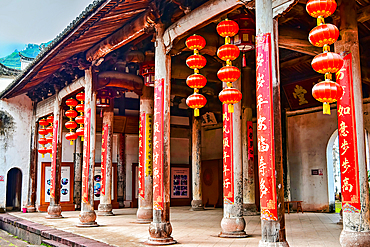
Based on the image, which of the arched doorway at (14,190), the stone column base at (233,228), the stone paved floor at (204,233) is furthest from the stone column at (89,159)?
the arched doorway at (14,190)

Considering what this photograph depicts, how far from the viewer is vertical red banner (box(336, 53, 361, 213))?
5.39m

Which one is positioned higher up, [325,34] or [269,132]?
[325,34]

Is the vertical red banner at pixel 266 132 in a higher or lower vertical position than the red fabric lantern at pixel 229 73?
lower

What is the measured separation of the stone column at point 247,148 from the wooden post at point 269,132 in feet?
20.6

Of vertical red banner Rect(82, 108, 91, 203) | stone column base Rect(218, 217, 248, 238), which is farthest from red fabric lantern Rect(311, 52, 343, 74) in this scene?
vertical red banner Rect(82, 108, 91, 203)

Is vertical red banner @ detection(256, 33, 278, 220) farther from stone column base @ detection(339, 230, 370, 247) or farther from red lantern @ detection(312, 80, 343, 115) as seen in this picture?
stone column base @ detection(339, 230, 370, 247)

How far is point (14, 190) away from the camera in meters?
15.4

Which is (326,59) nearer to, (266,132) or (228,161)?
(266,132)

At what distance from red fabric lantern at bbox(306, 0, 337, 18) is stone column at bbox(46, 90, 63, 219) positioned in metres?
9.31

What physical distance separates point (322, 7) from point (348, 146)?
86.7 inches

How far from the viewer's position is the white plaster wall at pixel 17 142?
1386cm

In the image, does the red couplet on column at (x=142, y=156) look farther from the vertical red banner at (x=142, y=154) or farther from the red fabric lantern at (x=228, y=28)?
the red fabric lantern at (x=228, y=28)

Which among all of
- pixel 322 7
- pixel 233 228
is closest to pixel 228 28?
pixel 322 7

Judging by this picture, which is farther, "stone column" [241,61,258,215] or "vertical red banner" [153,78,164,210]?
"stone column" [241,61,258,215]
